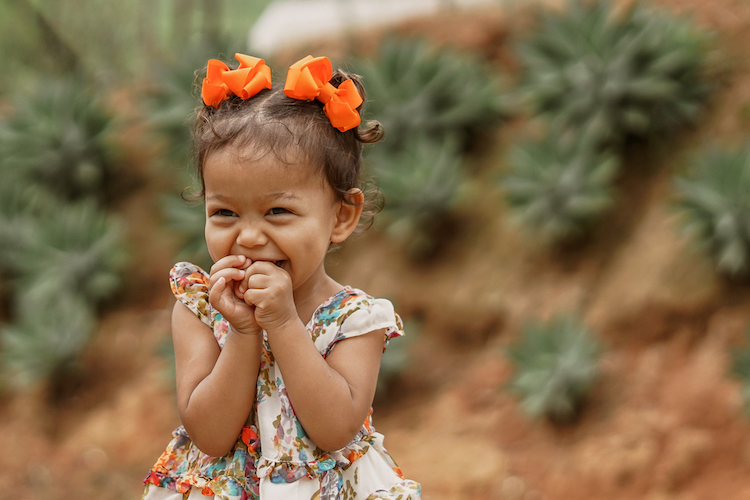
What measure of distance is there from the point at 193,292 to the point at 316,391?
0.46 meters

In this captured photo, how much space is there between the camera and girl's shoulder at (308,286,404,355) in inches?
70.3

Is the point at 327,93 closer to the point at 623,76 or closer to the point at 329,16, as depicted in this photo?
the point at 623,76

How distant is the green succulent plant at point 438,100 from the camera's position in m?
5.77

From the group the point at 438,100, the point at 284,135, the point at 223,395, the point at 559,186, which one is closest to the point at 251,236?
the point at 284,135

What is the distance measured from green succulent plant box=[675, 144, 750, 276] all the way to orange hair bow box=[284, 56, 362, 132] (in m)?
3.11

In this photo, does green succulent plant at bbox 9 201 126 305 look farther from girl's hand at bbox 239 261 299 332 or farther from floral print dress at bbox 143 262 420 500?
girl's hand at bbox 239 261 299 332

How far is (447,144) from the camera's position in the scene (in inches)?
219

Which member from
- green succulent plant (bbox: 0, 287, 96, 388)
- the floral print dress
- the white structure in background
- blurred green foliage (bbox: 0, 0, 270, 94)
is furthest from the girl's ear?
blurred green foliage (bbox: 0, 0, 270, 94)

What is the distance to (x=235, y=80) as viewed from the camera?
1.81 meters

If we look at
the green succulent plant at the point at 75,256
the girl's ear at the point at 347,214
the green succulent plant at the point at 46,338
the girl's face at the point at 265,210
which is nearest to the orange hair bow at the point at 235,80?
the girl's face at the point at 265,210

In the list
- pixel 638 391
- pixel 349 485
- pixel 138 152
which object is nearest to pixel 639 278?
pixel 638 391

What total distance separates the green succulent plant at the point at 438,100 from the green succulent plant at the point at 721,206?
1.73m

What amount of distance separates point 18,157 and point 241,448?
19.8ft

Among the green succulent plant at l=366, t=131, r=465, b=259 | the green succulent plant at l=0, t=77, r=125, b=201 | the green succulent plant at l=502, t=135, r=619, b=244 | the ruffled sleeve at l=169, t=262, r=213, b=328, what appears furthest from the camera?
the green succulent plant at l=0, t=77, r=125, b=201
